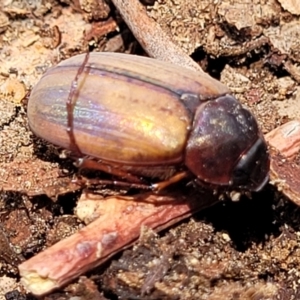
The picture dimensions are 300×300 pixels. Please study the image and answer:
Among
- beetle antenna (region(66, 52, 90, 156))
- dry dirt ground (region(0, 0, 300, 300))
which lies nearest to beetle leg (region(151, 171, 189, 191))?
dry dirt ground (region(0, 0, 300, 300))

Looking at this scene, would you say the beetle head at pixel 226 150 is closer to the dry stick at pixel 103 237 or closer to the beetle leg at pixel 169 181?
the beetle leg at pixel 169 181

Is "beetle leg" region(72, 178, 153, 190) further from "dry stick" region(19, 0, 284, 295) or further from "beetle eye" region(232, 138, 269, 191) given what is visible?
"beetle eye" region(232, 138, 269, 191)

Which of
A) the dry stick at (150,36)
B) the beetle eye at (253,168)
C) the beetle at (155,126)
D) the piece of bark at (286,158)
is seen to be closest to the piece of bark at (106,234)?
the beetle at (155,126)

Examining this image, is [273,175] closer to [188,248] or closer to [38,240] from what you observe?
[188,248]

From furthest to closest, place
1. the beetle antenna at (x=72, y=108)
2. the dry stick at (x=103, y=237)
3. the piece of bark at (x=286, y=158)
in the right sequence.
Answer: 1. the piece of bark at (x=286, y=158)
2. the beetle antenna at (x=72, y=108)
3. the dry stick at (x=103, y=237)

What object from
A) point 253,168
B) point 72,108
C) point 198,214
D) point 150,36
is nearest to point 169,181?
point 198,214

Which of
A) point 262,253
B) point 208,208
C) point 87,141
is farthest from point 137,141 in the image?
point 262,253
